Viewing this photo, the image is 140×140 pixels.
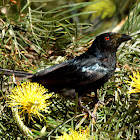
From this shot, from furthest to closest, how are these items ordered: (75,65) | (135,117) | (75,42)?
1. (75,65)
2. (75,42)
3. (135,117)

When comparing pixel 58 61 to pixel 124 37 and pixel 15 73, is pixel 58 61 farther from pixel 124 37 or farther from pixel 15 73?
pixel 124 37

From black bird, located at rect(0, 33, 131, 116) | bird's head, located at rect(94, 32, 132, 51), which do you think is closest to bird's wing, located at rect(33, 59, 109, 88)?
black bird, located at rect(0, 33, 131, 116)

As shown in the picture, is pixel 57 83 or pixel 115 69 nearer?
pixel 115 69

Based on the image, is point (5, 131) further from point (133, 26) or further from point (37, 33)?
point (133, 26)

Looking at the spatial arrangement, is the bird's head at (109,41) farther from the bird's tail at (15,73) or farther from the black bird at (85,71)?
the bird's tail at (15,73)

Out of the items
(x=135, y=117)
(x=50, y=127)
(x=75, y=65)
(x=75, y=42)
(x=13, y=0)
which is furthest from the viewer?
(x=75, y=65)

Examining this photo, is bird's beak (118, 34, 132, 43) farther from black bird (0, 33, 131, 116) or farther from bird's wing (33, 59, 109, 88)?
bird's wing (33, 59, 109, 88)

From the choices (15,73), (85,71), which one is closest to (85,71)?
(85,71)

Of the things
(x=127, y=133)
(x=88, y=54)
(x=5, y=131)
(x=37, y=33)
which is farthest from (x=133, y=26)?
(x=5, y=131)
